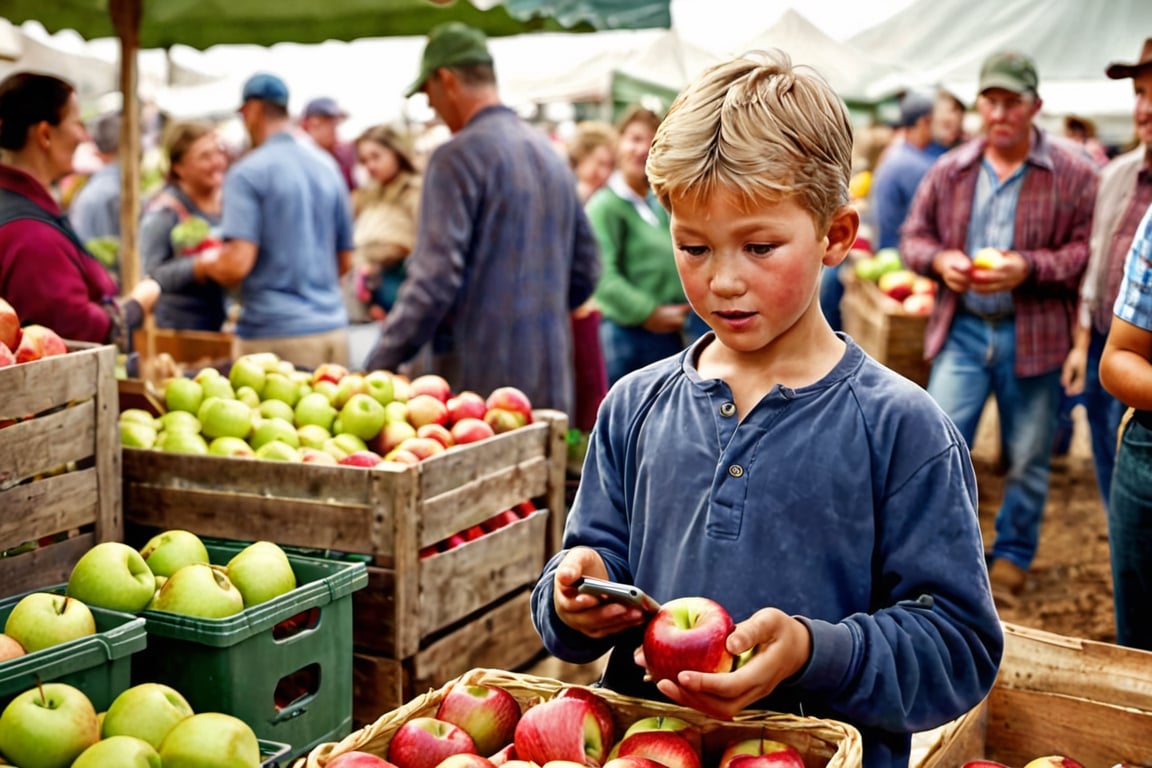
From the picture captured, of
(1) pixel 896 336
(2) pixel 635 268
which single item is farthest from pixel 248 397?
(1) pixel 896 336

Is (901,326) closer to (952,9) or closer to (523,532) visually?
(952,9)

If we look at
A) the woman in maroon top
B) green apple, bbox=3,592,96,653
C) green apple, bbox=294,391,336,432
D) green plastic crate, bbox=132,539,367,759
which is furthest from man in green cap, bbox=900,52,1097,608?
green apple, bbox=3,592,96,653

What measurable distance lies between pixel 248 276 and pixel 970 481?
4.91 metres

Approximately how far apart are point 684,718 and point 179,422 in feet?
8.16

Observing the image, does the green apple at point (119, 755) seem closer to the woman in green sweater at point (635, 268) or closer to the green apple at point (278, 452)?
the green apple at point (278, 452)

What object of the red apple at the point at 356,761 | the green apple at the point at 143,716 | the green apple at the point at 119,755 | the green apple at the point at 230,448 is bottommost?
the green apple at the point at 143,716

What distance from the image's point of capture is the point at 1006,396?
582cm

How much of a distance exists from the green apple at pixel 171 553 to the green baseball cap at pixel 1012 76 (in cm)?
438

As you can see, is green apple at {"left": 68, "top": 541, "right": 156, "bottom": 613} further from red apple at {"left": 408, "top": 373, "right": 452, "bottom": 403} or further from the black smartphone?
red apple at {"left": 408, "top": 373, "right": 452, "bottom": 403}

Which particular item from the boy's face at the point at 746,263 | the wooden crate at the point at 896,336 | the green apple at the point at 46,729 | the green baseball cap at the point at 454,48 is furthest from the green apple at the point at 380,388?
the wooden crate at the point at 896,336

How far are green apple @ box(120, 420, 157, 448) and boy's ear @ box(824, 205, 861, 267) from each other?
2551mm

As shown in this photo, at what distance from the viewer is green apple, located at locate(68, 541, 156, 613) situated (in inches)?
101

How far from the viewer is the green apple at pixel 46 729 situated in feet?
6.57

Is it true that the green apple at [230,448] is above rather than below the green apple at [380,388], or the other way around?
below
